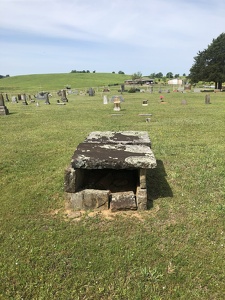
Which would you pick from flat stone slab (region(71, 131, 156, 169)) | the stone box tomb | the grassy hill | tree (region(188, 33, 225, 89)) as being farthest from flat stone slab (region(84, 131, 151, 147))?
the grassy hill

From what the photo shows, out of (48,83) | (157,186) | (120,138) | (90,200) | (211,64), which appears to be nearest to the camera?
(90,200)

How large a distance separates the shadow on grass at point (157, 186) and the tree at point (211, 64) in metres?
50.0

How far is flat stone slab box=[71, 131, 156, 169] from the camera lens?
489cm

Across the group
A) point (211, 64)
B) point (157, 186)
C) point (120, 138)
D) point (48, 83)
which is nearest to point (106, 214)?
point (157, 186)

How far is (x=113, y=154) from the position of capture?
208 inches

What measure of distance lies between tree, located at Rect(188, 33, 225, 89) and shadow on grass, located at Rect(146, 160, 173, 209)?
50.0 m

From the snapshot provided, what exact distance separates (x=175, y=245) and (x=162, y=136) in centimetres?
764

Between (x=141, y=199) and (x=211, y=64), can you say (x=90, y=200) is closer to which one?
(x=141, y=199)

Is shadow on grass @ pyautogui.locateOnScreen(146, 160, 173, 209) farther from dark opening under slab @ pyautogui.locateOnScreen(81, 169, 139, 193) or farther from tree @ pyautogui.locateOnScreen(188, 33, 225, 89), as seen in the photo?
tree @ pyautogui.locateOnScreen(188, 33, 225, 89)

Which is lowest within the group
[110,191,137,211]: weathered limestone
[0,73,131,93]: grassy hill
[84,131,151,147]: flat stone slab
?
[110,191,137,211]: weathered limestone

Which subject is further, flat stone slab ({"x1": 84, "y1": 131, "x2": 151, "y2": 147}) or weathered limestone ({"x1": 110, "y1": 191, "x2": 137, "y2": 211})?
flat stone slab ({"x1": 84, "y1": 131, "x2": 151, "y2": 147})

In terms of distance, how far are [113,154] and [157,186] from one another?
1542 millimetres

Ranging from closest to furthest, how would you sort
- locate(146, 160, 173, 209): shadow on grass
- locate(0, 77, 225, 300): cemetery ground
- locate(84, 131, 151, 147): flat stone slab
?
1. locate(0, 77, 225, 300): cemetery ground
2. locate(146, 160, 173, 209): shadow on grass
3. locate(84, 131, 151, 147): flat stone slab

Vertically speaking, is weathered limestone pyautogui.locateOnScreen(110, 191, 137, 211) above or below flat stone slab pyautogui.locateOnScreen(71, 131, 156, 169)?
Answer: below
